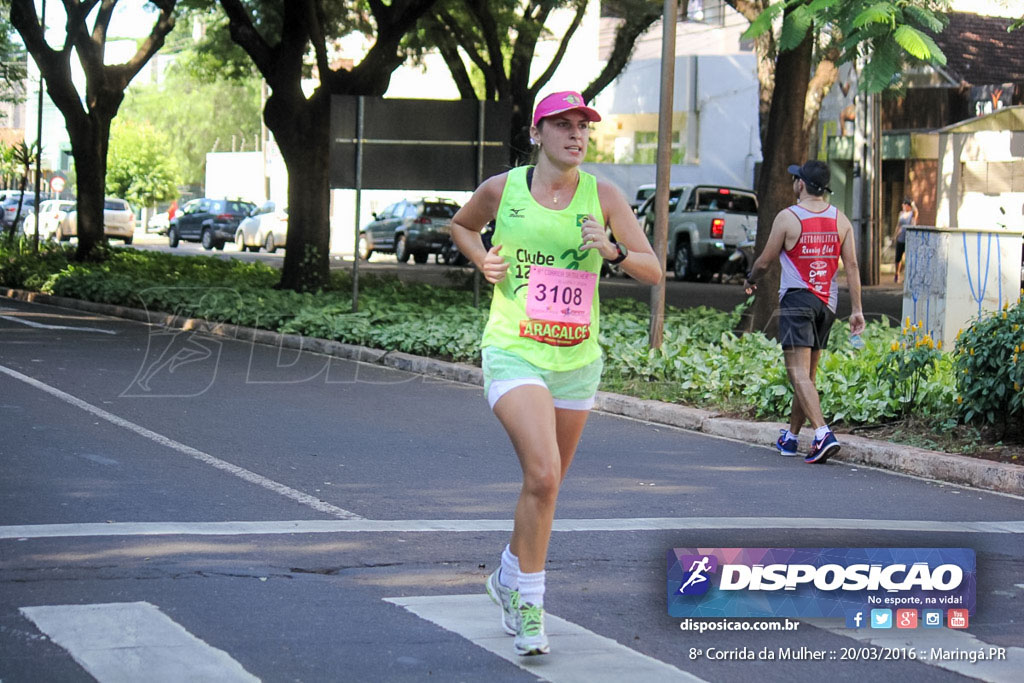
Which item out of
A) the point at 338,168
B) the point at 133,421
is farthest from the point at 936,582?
the point at 338,168

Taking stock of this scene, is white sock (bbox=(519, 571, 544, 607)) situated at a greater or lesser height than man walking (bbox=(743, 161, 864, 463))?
lesser

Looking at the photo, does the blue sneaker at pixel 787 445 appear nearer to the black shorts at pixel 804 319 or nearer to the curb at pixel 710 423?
the curb at pixel 710 423

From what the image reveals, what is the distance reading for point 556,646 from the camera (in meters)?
5.08

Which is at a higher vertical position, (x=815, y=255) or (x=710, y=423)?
(x=815, y=255)

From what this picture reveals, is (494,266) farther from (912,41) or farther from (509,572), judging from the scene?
(912,41)

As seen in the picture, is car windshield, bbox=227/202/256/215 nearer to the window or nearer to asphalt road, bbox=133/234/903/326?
asphalt road, bbox=133/234/903/326

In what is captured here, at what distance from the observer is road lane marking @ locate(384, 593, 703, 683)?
4750 mm

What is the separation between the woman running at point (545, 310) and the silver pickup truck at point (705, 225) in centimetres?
2559

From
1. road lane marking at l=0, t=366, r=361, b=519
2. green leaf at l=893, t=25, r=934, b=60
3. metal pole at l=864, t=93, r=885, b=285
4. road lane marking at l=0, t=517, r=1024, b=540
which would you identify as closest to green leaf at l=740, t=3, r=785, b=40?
green leaf at l=893, t=25, r=934, b=60

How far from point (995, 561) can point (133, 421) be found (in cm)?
621

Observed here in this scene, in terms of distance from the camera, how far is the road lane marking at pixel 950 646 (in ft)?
16.1

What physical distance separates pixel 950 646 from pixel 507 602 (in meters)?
1.55

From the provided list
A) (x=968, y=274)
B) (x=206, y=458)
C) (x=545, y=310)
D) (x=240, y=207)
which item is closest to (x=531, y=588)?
(x=545, y=310)

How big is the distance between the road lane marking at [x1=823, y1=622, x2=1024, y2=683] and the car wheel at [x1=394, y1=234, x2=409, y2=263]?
35.3 m
